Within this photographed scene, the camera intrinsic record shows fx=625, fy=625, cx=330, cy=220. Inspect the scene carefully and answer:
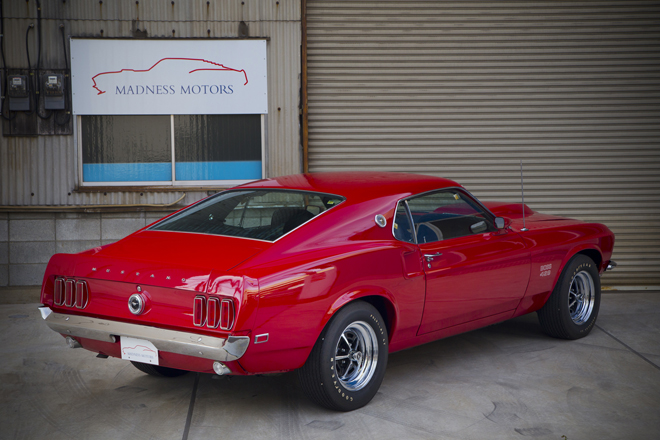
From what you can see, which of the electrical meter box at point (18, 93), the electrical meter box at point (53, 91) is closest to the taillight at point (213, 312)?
the electrical meter box at point (53, 91)

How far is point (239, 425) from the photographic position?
11.6 ft

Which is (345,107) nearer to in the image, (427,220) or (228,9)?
(228,9)

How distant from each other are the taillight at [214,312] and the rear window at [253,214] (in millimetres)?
591

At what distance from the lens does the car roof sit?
4.07m

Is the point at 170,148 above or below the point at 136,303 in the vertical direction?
above

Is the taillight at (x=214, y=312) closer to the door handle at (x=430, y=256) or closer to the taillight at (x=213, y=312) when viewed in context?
the taillight at (x=213, y=312)

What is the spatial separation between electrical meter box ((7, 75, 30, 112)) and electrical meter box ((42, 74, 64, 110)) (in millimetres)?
203

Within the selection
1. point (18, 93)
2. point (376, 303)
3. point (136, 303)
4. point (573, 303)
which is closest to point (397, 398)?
point (376, 303)

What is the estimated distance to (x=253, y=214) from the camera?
4.09 metres

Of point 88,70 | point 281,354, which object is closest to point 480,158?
point 88,70

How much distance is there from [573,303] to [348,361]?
8.63ft

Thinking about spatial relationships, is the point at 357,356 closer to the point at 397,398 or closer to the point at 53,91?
the point at 397,398

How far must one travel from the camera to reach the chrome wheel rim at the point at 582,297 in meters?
5.45

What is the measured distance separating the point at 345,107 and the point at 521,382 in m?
4.70
